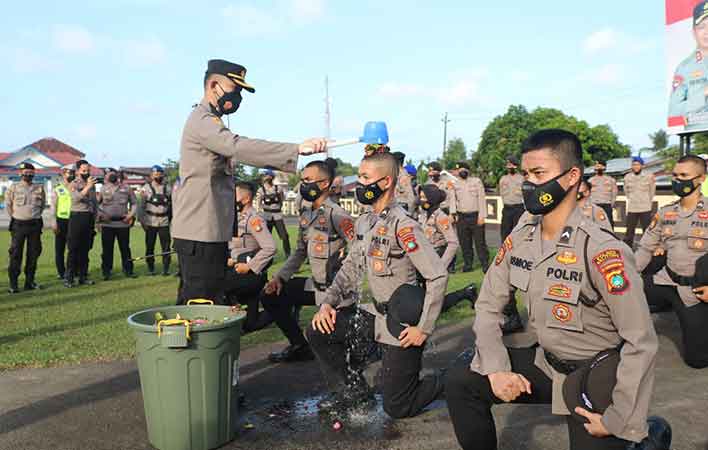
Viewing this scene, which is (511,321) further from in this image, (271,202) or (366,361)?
(271,202)

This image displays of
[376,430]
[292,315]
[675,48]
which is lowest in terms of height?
[376,430]

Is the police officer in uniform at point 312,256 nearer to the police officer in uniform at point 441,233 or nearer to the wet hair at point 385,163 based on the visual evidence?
the wet hair at point 385,163

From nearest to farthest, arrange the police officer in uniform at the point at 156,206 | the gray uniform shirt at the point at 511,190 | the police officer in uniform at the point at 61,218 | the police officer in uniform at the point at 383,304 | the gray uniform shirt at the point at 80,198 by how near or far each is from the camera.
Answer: the police officer in uniform at the point at 383,304 < the gray uniform shirt at the point at 80,198 < the police officer in uniform at the point at 61,218 < the police officer in uniform at the point at 156,206 < the gray uniform shirt at the point at 511,190

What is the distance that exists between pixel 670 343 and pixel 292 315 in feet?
13.5

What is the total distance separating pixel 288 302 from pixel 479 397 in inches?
117

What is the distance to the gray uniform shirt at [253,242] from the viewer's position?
575cm

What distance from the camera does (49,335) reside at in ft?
23.6

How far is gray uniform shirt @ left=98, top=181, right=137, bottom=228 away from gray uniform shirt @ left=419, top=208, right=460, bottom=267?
643cm

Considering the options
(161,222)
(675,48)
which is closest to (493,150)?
(675,48)

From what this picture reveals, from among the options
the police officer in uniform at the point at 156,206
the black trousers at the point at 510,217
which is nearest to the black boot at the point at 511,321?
the black trousers at the point at 510,217

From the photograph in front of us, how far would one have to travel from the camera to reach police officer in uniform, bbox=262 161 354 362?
5695 mm

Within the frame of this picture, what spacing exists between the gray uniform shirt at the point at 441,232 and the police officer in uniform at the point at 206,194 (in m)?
3.92

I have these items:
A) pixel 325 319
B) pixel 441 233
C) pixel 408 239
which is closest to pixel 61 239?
pixel 441 233

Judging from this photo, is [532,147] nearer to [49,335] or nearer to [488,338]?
[488,338]
